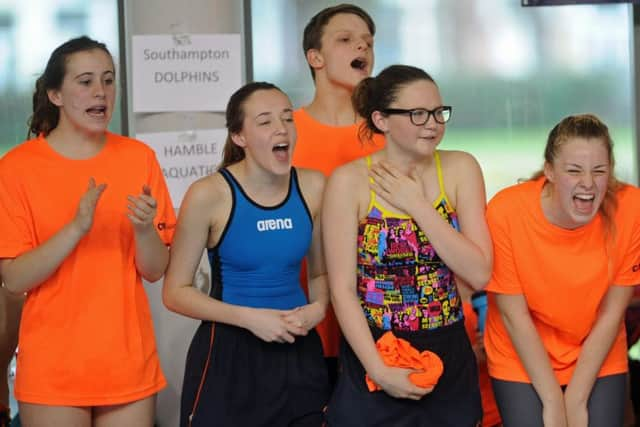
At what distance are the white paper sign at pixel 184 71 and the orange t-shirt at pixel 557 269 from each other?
1.89 m

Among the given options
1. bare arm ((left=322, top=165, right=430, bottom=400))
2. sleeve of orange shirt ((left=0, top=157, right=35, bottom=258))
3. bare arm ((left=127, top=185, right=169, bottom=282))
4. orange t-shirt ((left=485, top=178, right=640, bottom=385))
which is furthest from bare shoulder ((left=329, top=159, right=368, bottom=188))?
sleeve of orange shirt ((left=0, top=157, right=35, bottom=258))

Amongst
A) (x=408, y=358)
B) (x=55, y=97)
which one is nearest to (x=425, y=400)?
(x=408, y=358)

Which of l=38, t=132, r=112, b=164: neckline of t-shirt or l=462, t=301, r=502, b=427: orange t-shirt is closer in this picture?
l=38, t=132, r=112, b=164: neckline of t-shirt

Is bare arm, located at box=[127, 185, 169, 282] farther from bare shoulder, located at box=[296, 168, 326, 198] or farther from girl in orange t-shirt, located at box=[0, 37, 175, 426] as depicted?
bare shoulder, located at box=[296, 168, 326, 198]

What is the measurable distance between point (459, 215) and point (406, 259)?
0.23 m

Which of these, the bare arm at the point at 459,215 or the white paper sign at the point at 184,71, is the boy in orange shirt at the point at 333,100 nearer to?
the bare arm at the point at 459,215

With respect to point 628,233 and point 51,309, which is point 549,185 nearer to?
point 628,233

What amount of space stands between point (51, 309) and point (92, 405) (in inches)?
12.1

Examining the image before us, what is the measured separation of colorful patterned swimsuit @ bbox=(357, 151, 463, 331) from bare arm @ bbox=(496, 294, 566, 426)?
23cm

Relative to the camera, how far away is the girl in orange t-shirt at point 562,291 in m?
2.88

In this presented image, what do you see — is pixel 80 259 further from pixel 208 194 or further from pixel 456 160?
pixel 456 160

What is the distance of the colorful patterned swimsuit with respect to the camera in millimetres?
2756

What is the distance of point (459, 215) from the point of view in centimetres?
284

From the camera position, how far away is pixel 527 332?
288cm
